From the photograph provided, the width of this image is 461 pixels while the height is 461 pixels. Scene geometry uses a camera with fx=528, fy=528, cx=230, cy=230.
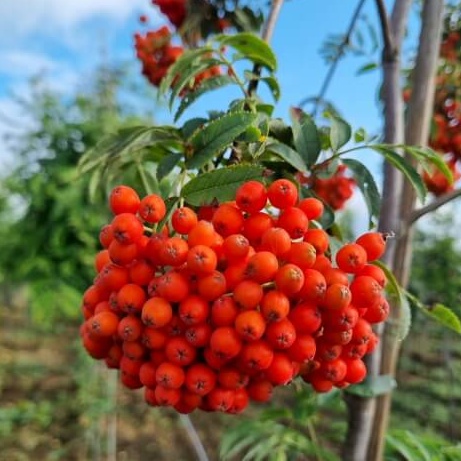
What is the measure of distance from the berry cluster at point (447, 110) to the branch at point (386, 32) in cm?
46

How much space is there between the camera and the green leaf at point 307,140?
0.63m

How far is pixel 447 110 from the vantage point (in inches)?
55.1

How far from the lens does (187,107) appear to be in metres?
0.71

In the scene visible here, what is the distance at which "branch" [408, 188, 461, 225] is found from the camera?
2.48 ft

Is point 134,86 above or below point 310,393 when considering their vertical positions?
above

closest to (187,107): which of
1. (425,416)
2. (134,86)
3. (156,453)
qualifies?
(156,453)

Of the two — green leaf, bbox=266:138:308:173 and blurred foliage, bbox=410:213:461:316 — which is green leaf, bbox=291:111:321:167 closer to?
green leaf, bbox=266:138:308:173

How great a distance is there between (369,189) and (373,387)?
0.36m

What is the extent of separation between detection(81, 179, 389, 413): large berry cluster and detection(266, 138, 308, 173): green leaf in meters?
0.07

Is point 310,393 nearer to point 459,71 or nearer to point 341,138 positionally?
point 341,138

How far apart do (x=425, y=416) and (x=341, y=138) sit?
3.17 m

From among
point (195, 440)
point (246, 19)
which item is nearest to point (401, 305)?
point (246, 19)

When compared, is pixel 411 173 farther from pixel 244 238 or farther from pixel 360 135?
pixel 244 238

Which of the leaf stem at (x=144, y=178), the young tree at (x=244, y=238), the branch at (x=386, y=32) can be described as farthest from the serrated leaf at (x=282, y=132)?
the branch at (x=386, y=32)
